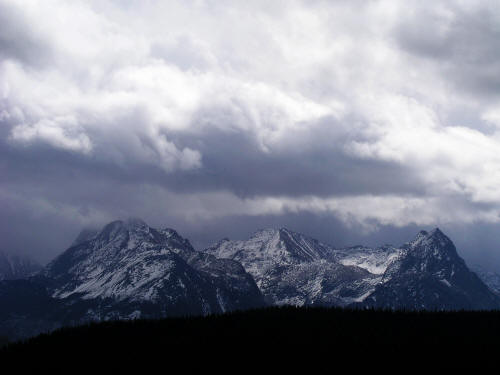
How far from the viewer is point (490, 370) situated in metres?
195

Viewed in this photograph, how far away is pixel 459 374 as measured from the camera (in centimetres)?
19912

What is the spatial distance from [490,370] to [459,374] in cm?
1021
